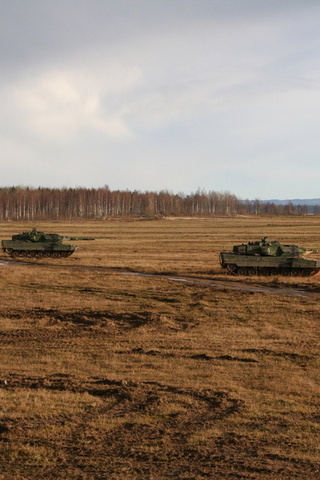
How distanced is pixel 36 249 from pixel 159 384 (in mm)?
34883

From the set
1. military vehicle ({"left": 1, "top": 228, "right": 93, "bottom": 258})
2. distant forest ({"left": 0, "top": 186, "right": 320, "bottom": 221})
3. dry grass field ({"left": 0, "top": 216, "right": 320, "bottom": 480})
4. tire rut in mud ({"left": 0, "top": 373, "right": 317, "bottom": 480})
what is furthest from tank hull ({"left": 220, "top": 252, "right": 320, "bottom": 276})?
distant forest ({"left": 0, "top": 186, "right": 320, "bottom": 221})

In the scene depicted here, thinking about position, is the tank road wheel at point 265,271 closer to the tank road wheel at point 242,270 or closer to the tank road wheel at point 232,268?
the tank road wheel at point 242,270

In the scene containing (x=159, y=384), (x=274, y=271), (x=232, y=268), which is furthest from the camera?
(x=232, y=268)

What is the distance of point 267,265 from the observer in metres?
36.1

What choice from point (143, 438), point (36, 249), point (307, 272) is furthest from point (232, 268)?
point (143, 438)

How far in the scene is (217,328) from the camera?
847 inches

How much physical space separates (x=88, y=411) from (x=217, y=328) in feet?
32.5

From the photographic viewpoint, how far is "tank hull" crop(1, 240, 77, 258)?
47.1 m

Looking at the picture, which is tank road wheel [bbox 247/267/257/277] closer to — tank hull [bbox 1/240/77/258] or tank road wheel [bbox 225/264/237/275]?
tank road wheel [bbox 225/264/237/275]

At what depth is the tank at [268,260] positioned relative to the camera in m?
35.7

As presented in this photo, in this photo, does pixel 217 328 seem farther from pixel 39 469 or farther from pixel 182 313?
pixel 39 469

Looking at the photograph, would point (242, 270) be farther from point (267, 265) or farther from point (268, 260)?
point (268, 260)

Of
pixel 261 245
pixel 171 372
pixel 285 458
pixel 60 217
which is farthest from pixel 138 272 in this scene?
pixel 60 217

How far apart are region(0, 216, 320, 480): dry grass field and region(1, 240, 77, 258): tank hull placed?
1682 centimetres
